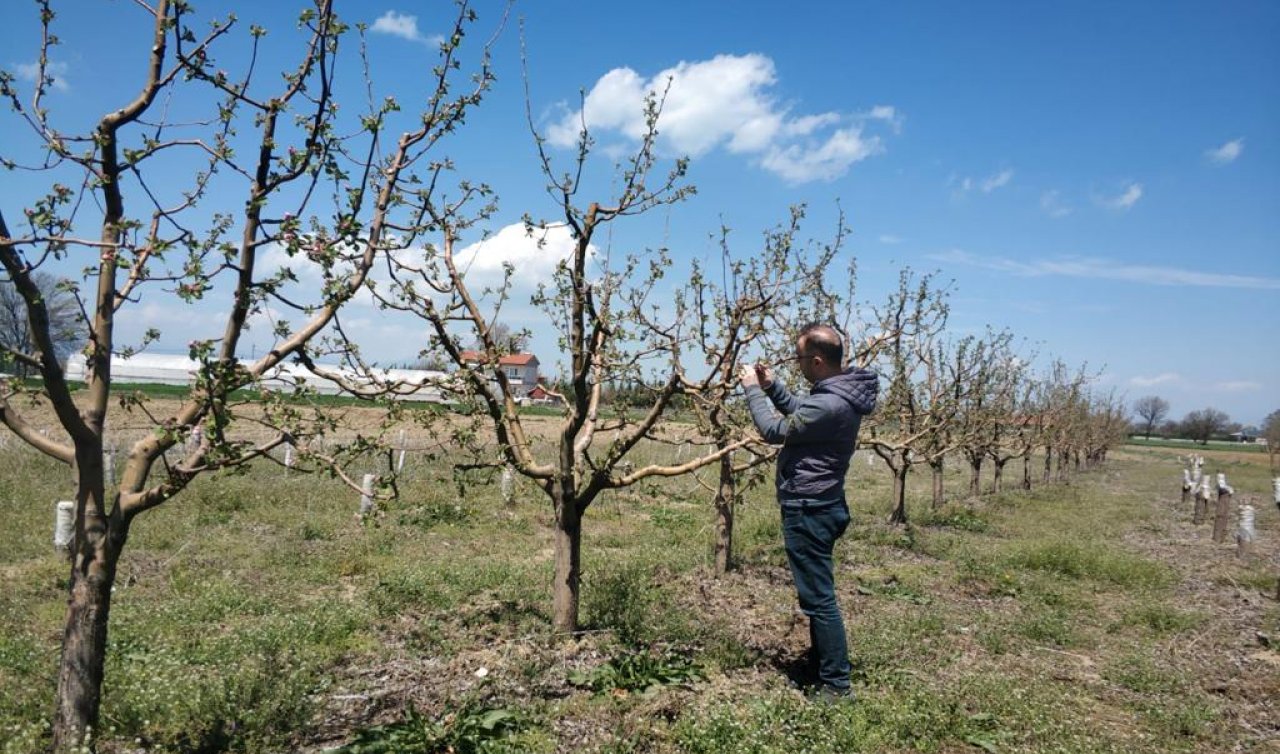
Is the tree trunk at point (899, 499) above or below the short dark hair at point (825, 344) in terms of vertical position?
below

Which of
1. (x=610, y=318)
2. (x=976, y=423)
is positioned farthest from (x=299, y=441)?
(x=976, y=423)

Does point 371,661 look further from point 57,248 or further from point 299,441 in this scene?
point 57,248

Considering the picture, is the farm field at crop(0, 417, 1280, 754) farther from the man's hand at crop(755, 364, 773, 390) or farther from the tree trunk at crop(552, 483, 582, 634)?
the man's hand at crop(755, 364, 773, 390)

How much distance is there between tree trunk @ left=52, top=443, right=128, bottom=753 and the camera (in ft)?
12.6

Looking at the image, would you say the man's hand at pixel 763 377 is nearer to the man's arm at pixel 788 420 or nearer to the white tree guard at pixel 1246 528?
the man's arm at pixel 788 420

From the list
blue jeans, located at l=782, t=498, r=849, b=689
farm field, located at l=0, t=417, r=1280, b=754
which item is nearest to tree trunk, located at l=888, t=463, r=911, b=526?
farm field, located at l=0, t=417, r=1280, b=754

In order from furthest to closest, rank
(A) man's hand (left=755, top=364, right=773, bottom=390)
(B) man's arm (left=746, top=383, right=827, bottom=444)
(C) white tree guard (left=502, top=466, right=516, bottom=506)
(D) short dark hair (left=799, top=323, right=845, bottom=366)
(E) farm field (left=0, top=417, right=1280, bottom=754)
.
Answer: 1. (C) white tree guard (left=502, top=466, right=516, bottom=506)
2. (D) short dark hair (left=799, top=323, right=845, bottom=366)
3. (A) man's hand (left=755, top=364, right=773, bottom=390)
4. (B) man's arm (left=746, top=383, right=827, bottom=444)
5. (E) farm field (left=0, top=417, right=1280, bottom=754)

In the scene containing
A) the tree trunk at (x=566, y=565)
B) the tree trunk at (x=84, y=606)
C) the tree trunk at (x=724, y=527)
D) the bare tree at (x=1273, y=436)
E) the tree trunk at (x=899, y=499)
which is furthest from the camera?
the bare tree at (x=1273, y=436)

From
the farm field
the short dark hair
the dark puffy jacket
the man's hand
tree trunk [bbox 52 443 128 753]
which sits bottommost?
the farm field

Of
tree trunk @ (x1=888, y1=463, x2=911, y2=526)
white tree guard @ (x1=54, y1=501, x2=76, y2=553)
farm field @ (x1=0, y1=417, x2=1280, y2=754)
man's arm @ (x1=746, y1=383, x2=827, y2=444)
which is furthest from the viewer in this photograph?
tree trunk @ (x1=888, y1=463, x2=911, y2=526)

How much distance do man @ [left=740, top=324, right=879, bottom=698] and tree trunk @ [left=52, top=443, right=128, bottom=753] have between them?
3691mm

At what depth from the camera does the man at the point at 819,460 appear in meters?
5.06

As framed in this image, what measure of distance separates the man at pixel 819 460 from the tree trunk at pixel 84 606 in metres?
3.69

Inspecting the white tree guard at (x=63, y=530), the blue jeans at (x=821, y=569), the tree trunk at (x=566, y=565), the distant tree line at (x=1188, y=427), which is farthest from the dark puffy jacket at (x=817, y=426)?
the distant tree line at (x=1188, y=427)
